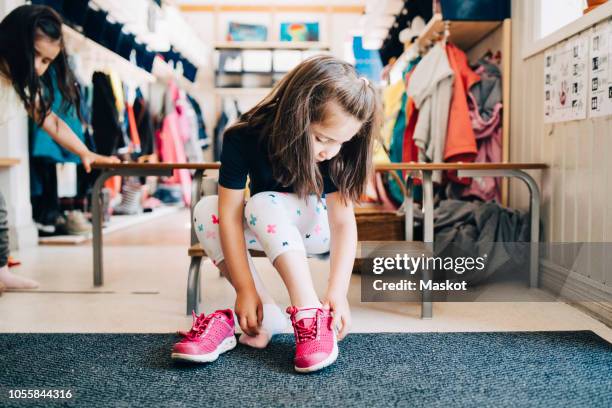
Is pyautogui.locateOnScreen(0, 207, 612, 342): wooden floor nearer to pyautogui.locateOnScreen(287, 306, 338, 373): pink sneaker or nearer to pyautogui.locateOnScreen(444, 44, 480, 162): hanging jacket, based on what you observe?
pyautogui.locateOnScreen(287, 306, 338, 373): pink sneaker

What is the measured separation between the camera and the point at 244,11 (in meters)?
5.57

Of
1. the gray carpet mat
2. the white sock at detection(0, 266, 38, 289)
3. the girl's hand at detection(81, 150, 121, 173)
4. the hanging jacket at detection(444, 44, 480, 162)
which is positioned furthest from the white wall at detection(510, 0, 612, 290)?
the white sock at detection(0, 266, 38, 289)

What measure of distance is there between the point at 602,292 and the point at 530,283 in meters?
0.36

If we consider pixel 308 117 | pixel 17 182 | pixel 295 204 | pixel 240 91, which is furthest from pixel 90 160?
pixel 240 91

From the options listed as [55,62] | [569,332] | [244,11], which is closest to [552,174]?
[569,332]

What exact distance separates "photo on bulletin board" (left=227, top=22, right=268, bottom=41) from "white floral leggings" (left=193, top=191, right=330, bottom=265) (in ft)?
14.6

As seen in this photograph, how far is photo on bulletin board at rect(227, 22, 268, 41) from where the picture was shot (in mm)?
5473

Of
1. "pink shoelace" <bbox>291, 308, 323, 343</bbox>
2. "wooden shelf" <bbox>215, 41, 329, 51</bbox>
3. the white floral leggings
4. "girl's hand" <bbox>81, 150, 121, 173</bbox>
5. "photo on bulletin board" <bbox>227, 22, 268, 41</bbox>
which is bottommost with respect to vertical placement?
"pink shoelace" <bbox>291, 308, 323, 343</bbox>

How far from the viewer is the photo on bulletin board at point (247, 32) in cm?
547

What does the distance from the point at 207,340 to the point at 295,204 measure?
36 cm

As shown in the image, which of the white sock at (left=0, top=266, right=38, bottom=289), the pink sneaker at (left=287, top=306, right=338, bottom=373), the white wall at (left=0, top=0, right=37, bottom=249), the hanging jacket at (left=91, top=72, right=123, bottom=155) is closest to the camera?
the pink sneaker at (left=287, top=306, right=338, bottom=373)

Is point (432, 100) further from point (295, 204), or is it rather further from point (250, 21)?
point (250, 21)

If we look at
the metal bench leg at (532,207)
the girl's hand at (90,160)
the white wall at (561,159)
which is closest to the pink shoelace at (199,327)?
the girl's hand at (90,160)

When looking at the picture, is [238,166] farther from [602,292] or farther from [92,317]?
[602,292]
